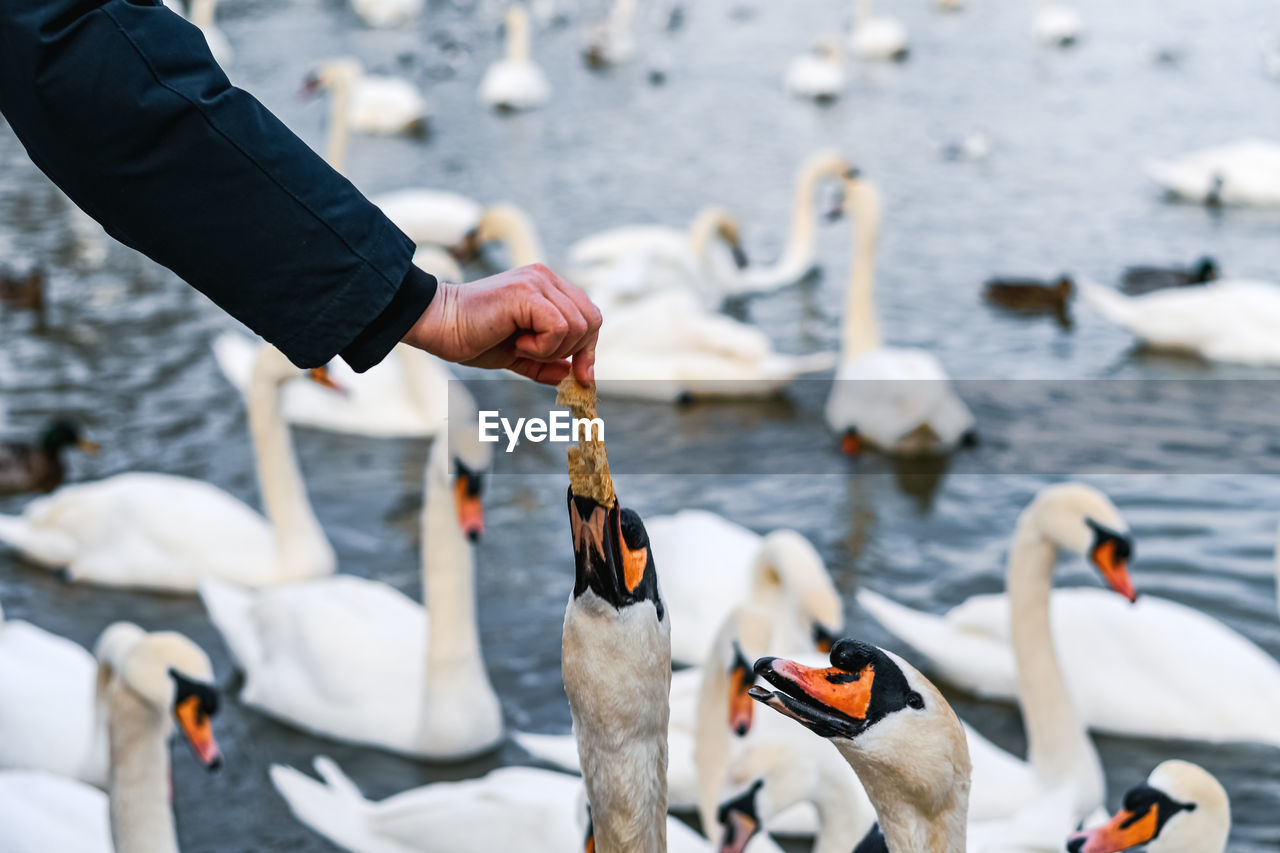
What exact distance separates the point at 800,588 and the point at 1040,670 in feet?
2.93

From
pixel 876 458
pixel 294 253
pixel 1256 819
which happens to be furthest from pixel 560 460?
pixel 294 253

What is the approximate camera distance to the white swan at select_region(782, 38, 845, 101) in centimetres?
1759

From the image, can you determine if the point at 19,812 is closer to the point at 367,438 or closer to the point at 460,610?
the point at 460,610

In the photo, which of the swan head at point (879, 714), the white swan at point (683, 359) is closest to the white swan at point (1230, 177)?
the white swan at point (683, 359)


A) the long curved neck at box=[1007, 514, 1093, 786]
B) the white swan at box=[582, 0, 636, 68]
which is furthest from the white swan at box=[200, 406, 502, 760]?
the white swan at box=[582, 0, 636, 68]

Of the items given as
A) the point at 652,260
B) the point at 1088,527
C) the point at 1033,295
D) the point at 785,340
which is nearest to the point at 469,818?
the point at 1088,527

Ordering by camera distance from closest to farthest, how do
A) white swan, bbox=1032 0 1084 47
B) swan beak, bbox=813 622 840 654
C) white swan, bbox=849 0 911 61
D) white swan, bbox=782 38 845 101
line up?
swan beak, bbox=813 622 840 654, white swan, bbox=782 38 845 101, white swan, bbox=1032 0 1084 47, white swan, bbox=849 0 911 61

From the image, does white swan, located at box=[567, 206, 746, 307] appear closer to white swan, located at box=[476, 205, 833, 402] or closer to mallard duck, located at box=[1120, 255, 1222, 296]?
white swan, located at box=[476, 205, 833, 402]

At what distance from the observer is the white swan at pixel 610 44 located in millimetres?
20203

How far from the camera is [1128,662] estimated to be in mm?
5898

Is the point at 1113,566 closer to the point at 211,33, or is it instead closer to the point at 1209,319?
the point at 1209,319

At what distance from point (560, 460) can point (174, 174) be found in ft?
23.3

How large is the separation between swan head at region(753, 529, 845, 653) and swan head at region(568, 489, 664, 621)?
11.0 feet

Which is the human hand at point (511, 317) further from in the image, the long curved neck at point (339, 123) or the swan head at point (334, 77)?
the swan head at point (334, 77)
